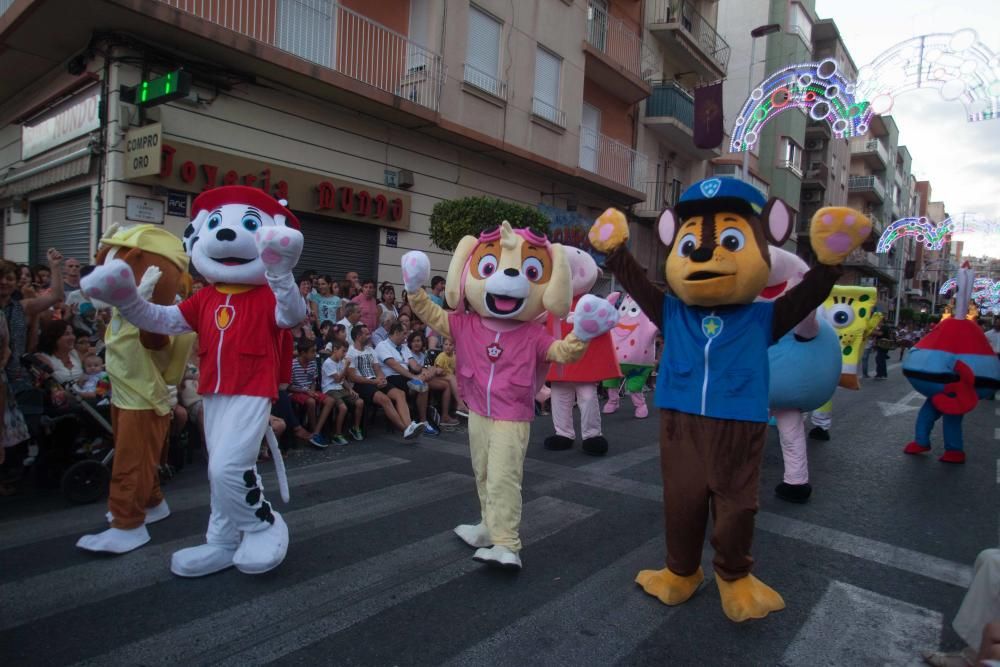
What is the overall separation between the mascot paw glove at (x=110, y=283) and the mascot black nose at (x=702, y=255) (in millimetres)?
2930

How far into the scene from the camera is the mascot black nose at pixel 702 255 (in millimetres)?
3314

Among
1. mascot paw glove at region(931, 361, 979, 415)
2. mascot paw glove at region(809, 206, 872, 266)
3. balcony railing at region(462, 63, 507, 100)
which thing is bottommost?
mascot paw glove at region(931, 361, 979, 415)

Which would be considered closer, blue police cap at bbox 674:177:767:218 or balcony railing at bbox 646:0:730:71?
blue police cap at bbox 674:177:767:218

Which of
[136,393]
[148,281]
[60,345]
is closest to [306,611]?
[136,393]

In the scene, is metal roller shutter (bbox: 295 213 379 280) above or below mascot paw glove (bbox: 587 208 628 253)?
above

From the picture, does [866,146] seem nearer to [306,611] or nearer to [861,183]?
[861,183]

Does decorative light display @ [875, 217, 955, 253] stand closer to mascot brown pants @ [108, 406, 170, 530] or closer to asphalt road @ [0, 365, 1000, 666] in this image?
asphalt road @ [0, 365, 1000, 666]

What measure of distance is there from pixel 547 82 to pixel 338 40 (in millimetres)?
6001

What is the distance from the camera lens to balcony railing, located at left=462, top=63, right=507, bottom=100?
1286 cm

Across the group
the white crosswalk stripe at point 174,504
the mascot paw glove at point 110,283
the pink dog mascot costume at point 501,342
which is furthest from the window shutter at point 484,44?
the mascot paw glove at point 110,283

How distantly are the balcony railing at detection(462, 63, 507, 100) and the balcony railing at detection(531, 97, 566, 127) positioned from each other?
3.50 feet

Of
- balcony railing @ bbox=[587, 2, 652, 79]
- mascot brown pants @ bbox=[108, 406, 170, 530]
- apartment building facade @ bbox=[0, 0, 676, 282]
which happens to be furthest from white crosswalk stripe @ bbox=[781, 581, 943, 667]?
balcony railing @ bbox=[587, 2, 652, 79]

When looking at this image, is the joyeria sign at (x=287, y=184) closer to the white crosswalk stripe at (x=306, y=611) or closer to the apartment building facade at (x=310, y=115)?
the apartment building facade at (x=310, y=115)

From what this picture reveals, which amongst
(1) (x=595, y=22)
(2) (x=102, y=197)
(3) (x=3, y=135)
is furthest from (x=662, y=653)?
(1) (x=595, y=22)
